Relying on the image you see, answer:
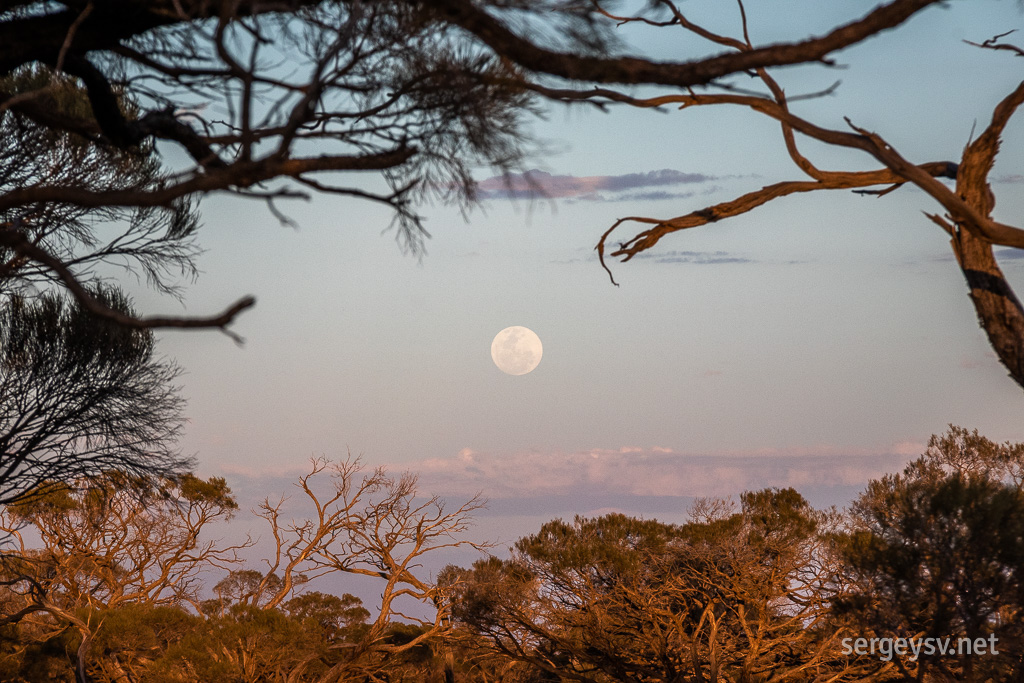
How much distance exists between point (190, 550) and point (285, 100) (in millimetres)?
15797

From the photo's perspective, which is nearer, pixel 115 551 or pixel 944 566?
pixel 944 566

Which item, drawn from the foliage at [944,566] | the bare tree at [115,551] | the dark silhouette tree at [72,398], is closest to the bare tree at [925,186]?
the foliage at [944,566]

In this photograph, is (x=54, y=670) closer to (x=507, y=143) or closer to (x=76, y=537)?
(x=76, y=537)

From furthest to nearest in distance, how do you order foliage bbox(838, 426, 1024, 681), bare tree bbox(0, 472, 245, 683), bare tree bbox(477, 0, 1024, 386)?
bare tree bbox(0, 472, 245, 683), foliage bbox(838, 426, 1024, 681), bare tree bbox(477, 0, 1024, 386)

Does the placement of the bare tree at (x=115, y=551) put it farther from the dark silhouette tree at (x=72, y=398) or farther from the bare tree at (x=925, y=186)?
the bare tree at (x=925, y=186)

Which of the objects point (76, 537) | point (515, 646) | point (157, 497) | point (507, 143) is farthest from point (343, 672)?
point (507, 143)


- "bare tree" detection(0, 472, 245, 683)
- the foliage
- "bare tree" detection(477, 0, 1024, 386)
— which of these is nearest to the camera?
"bare tree" detection(477, 0, 1024, 386)

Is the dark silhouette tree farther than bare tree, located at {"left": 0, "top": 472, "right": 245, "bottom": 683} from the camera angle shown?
No

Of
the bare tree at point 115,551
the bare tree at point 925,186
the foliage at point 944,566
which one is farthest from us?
the bare tree at point 115,551

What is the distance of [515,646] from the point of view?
13984mm

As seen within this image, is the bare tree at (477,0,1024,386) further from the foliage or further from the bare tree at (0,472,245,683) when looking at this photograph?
the bare tree at (0,472,245,683)

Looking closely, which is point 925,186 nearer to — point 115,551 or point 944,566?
point 944,566

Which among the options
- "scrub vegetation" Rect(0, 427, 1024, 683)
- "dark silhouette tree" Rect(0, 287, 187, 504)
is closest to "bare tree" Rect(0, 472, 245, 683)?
"scrub vegetation" Rect(0, 427, 1024, 683)


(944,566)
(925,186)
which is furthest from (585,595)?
(925,186)
